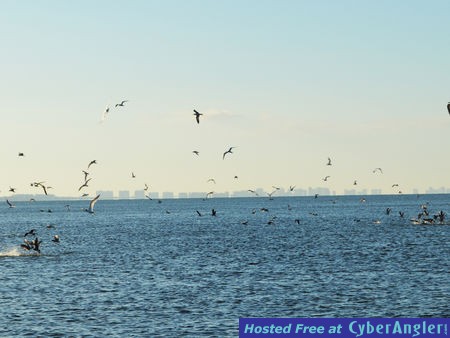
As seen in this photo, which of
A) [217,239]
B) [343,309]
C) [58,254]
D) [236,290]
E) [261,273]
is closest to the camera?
[343,309]

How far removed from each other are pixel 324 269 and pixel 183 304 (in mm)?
22706

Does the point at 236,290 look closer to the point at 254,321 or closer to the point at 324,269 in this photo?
the point at 324,269

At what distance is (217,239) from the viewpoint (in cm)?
11300

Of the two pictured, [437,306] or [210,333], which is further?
[437,306]

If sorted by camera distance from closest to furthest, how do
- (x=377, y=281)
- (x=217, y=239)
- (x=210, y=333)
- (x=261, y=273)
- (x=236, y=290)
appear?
(x=210, y=333), (x=236, y=290), (x=377, y=281), (x=261, y=273), (x=217, y=239)

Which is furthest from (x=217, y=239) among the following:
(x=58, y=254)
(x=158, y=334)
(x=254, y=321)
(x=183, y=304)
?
(x=254, y=321)

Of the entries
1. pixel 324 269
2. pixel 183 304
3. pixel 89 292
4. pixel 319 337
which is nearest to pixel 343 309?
pixel 183 304

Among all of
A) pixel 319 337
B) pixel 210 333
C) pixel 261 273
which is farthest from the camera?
pixel 261 273

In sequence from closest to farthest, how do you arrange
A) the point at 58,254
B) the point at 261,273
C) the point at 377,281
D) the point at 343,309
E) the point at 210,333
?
the point at 210,333 < the point at 343,309 < the point at 377,281 < the point at 261,273 < the point at 58,254

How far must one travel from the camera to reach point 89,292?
176 ft

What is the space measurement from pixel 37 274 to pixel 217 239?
4974 cm

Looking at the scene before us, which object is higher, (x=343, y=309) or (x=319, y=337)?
(x=319, y=337)

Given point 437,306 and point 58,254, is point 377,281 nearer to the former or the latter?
point 437,306

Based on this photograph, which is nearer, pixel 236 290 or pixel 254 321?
pixel 254 321
